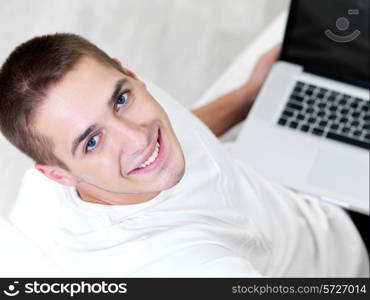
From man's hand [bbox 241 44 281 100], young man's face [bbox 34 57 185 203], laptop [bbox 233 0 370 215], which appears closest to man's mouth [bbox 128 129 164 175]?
young man's face [bbox 34 57 185 203]

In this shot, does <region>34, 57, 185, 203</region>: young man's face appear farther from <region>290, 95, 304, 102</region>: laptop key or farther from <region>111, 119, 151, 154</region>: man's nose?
<region>290, 95, 304, 102</region>: laptop key

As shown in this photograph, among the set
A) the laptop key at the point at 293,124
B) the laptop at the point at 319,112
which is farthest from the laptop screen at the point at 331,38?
the laptop key at the point at 293,124

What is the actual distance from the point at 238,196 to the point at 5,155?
338mm

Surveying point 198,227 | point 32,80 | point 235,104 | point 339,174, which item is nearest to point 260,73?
point 235,104

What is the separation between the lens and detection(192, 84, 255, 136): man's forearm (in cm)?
112

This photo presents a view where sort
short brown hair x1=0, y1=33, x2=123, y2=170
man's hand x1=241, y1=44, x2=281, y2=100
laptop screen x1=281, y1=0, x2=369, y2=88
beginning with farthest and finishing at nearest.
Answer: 1. man's hand x1=241, y1=44, x2=281, y2=100
2. laptop screen x1=281, y1=0, x2=369, y2=88
3. short brown hair x1=0, y1=33, x2=123, y2=170

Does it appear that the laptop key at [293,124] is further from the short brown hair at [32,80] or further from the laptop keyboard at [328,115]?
the short brown hair at [32,80]

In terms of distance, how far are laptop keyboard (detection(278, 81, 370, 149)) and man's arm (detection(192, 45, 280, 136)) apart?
91mm

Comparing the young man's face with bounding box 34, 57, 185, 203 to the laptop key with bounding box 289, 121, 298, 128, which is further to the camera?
the laptop key with bounding box 289, 121, 298, 128

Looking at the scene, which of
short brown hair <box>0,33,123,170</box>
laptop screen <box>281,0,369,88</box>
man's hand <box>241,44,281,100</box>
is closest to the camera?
short brown hair <box>0,33,123,170</box>

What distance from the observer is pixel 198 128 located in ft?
2.99

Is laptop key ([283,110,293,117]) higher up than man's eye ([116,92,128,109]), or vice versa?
man's eye ([116,92,128,109])

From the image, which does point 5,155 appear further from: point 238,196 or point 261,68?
point 261,68

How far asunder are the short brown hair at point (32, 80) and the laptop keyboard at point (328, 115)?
0.46 meters
